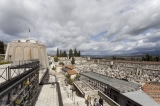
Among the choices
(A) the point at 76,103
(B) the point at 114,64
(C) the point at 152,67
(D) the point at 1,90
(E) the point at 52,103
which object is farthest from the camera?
(B) the point at 114,64

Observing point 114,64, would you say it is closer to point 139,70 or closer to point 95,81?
point 139,70

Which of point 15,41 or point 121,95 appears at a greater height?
point 15,41

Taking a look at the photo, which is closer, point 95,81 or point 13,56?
point 95,81

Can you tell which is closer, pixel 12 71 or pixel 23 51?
pixel 12 71

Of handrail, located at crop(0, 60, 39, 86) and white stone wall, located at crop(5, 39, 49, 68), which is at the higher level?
white stone wall, located at crop(5, 39, 49, 68)

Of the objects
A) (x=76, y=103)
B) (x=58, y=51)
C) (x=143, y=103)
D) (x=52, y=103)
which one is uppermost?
(x=58, y=51)

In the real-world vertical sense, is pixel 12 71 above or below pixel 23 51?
below

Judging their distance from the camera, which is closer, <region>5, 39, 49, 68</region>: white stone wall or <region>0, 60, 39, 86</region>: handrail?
<region>0, 60, 39, 86</region>: handrail

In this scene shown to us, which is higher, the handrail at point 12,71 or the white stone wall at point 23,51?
the white stone wall at point 23,51

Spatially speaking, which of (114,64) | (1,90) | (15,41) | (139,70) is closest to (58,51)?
(15,41)

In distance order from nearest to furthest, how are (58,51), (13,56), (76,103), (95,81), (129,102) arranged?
(129,102) < (76,103) < (95,81) < (13,56) < (58,51)

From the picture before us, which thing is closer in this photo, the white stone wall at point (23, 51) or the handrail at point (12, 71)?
the handrail at point (12, 71)

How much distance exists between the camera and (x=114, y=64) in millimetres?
39688

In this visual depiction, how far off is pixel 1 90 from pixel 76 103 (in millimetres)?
9070
